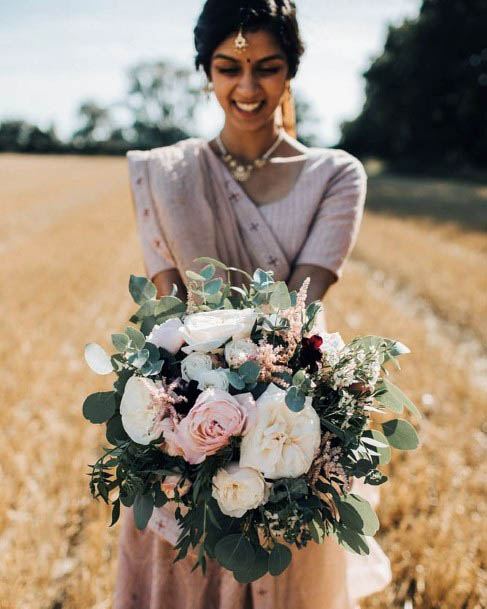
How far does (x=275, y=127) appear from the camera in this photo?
203 centimetres

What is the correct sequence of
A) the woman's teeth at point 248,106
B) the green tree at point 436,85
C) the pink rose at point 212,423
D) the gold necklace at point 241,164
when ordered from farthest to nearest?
the green tree at point 436,85, the gold necklace at point 241,164, the woman's teeth at point 248,106, the pink rose at point 212,423

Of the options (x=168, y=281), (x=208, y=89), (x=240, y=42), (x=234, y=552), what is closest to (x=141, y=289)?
(x=168, y=281)

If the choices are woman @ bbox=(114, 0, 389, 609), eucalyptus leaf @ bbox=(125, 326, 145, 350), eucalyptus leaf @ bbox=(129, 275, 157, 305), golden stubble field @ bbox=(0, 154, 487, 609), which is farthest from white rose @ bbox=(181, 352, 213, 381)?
golden stubble field @ bbox=(0, 154, 487, 609)

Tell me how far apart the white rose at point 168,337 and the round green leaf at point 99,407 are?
17 cm

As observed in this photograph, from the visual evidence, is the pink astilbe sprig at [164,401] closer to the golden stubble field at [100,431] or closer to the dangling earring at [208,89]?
the dangling earring at [208,89]

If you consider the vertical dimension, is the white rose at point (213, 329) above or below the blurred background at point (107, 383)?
Answer: above

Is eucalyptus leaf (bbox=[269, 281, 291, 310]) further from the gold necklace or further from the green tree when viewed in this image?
A: the green tree

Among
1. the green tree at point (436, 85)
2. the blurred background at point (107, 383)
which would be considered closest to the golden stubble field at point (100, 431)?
the blurred background at point (107, 383)

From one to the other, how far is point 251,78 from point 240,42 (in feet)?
0.35

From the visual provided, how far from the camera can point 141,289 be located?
→ 137 cm

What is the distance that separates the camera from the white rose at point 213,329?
3.84 ft

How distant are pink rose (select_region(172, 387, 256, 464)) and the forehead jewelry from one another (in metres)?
1.11

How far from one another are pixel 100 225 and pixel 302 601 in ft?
42.1

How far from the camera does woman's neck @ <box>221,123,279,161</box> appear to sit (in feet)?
6.52
